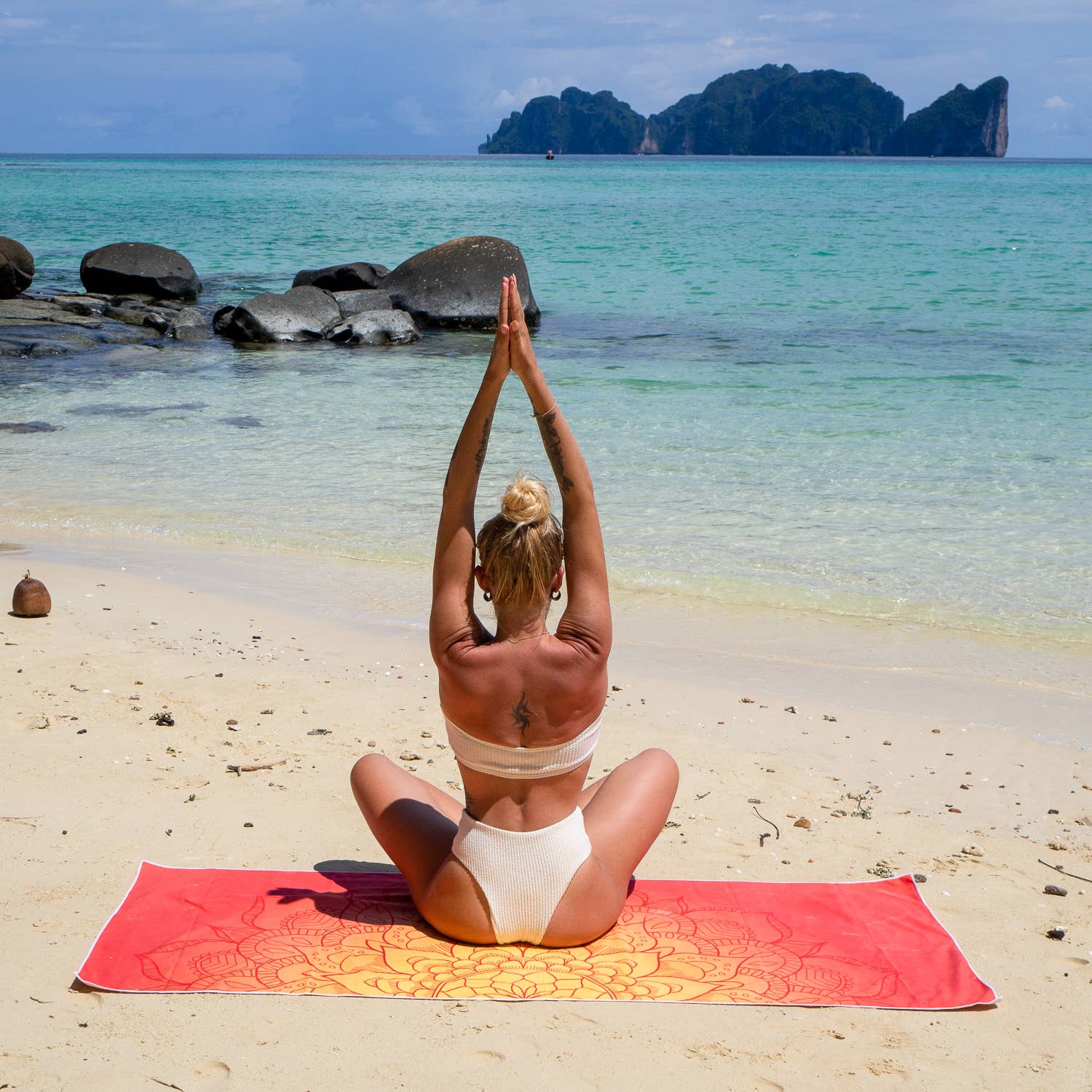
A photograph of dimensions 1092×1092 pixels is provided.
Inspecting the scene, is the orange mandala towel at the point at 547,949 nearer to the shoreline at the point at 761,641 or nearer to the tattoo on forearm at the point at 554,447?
the tattoo on forearm at the point at 554,447

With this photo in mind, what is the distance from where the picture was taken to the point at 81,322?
17609 mm

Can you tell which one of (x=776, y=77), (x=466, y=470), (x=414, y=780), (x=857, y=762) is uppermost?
(x=776, y=77)

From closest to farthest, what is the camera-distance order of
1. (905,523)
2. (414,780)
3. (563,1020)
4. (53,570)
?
(563,1020) → (414,780) → (53,570) → (905,523)

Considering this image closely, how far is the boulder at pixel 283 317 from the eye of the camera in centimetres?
1703

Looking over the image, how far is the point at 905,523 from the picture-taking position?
8289 mm

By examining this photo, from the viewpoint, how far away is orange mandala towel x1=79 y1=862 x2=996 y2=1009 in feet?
9.87

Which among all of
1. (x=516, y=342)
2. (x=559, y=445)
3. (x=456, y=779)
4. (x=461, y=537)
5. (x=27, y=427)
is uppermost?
(x=516, y=342)

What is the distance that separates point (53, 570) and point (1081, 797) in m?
5.47

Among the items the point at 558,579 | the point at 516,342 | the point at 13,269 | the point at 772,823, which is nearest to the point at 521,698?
the point at 558,579

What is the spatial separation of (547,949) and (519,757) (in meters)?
0.57

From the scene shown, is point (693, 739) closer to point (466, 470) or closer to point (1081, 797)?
point (1081, 797)

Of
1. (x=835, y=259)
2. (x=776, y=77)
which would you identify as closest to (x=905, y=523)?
(x=835, y=259)

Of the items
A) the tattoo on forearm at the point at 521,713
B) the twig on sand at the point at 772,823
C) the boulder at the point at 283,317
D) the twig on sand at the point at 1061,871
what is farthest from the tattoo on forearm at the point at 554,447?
the boulder at the point at 283,317

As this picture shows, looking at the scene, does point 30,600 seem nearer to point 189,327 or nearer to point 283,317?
point 283,317
